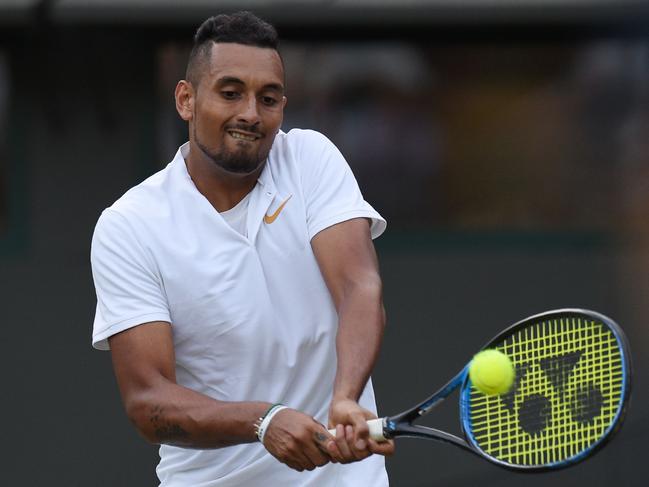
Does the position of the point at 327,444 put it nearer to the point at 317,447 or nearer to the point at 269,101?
the point at 317,447

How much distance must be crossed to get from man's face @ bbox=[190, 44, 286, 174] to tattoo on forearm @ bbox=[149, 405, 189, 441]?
68cm

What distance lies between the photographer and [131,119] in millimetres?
7031

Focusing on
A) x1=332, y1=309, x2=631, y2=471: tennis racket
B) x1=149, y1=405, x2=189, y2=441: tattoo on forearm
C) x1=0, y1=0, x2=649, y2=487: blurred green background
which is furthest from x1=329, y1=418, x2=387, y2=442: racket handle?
x1=0, y1=0, x2=649, y2=487: blurred green background

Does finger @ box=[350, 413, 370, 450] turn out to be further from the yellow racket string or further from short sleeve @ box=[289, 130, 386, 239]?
short sleeve @ box=[289, 130, 386, 239]

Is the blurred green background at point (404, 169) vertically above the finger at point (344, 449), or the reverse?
the blurred green background at point (404, 169)

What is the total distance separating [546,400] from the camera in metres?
3.38

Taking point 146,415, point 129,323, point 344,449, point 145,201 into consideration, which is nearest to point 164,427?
point 146,415

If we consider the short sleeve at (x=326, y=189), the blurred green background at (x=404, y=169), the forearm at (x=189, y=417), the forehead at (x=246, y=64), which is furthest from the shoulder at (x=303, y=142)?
the blurred green background at (x=404, y=169)

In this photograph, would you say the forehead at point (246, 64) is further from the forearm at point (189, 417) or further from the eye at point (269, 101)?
the forearm at point (189, 417)

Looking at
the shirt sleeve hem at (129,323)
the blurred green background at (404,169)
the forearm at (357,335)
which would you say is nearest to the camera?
the forearm at (357,335)

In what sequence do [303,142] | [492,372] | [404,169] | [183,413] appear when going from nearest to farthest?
[492,372], [183,413], [303,142], [404,169]

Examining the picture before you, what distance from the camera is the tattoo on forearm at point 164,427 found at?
137 inches

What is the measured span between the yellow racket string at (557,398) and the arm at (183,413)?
437 mm

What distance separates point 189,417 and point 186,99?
3.08ft
